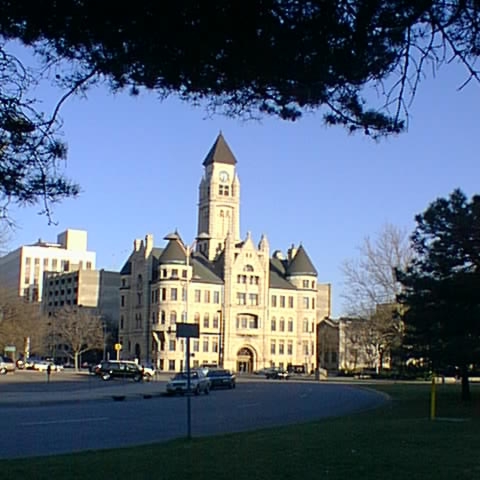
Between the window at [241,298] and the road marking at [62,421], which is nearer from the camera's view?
the road marking at [62,421]

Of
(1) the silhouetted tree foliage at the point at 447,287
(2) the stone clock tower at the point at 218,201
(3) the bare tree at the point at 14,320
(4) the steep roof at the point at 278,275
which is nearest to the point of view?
(1) the silhouetted tree foliage at the point at 447,287

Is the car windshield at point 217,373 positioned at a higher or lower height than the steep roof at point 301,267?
lower

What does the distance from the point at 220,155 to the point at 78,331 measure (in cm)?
3587

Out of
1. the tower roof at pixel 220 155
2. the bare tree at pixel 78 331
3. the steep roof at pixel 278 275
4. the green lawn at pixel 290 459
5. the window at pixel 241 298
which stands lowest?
the green lawn at pixel 290 459

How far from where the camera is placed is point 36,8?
34.1 feet

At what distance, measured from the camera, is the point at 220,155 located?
136750 mm

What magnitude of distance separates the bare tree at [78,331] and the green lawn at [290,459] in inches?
3898

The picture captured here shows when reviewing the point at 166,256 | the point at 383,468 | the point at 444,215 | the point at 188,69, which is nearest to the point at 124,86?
the point at 188,69

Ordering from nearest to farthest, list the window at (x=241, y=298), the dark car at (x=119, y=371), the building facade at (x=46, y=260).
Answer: the dark car at (x=119, y=371)
the window at (x=241, y=298)
the building facade at (x=46, y=260)

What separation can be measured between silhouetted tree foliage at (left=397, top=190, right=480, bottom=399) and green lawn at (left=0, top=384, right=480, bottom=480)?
14718 mm

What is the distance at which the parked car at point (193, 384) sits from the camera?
169ft

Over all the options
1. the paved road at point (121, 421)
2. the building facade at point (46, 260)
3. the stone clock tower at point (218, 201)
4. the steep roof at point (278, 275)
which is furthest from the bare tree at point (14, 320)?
the building facade at point (46, 260)

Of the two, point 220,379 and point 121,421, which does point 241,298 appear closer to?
point 220,379

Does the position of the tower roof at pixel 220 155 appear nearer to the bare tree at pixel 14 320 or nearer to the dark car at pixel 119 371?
the bare tree at pixel 14 320
